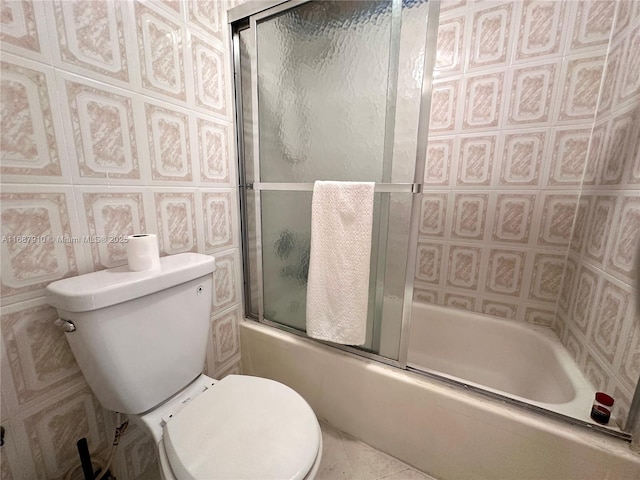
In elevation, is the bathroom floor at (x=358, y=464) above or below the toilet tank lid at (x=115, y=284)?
below

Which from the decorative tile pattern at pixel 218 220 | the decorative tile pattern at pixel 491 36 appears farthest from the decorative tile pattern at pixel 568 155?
the decorative tile pattern at pixel 218 220

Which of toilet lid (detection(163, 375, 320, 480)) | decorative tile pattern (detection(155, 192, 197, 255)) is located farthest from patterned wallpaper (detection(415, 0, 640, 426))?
decorative tile pattern (detection(155, 192, 197, 255))

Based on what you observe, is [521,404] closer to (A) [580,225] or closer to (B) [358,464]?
(B) [358,464]

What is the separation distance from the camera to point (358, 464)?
3.24ft

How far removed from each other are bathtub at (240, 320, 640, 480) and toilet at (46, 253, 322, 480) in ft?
1.11

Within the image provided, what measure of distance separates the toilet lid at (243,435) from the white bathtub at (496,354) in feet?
1.64

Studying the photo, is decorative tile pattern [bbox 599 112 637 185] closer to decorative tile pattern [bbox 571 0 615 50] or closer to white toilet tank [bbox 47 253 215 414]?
decorative tile pattern [bbox 571 0 615 50]

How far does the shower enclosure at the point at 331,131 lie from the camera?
2.60 ft

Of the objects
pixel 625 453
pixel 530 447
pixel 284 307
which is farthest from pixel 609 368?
pixel 284 307

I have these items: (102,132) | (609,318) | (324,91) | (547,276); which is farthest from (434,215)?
(102,132)

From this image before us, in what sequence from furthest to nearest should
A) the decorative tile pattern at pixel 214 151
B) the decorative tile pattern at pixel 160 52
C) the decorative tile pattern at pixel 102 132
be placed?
1. the decorative tile pattern at pixel 214 151
2. the decorative tile pattern at pixel 160 52
3. the decorative tile pattern at pixel 102 132

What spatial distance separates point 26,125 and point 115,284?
397mm

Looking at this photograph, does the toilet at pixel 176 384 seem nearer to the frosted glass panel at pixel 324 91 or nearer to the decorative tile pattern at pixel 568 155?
the frosted glass panel at pixel 324 91

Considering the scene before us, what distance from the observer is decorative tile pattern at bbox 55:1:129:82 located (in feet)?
2.00
